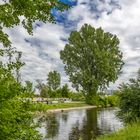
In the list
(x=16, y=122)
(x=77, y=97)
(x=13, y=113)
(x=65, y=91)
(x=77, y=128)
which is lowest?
(x=77, y=128)

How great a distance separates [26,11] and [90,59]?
74.9 m

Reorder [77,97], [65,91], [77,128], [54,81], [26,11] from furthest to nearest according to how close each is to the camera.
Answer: [54,81], [65,91], [77,97], [77,128], [26,11]

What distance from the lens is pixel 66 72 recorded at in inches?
3248

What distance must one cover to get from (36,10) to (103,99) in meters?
79.7

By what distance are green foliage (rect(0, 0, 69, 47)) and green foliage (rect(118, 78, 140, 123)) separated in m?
16.3

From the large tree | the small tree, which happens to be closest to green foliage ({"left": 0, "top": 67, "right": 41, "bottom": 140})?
the small tree

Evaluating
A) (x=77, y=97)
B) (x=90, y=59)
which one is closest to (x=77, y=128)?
(x=90, y=59)

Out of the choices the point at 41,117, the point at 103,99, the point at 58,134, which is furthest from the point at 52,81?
the point at 41,117

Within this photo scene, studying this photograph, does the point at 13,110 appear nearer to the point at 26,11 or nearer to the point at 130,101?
Result: the point at 26,11

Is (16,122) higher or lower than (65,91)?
lower

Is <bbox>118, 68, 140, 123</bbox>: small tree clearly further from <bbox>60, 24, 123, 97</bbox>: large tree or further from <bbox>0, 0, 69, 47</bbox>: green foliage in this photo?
<bbox>60, 24, 123, 97</bbox>: large tree

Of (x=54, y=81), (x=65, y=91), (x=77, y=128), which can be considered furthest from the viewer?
(x=54, y=81)

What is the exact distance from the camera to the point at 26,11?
7.68 meters

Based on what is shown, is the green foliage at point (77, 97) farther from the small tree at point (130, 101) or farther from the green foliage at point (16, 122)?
the green foliage at point (16, 122)
